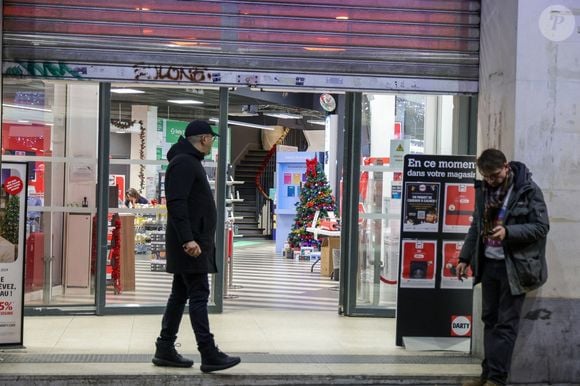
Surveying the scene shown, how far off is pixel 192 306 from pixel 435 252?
2.21 metres

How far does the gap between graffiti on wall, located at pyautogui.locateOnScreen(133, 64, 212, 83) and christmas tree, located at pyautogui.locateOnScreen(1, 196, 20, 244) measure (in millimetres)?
1278

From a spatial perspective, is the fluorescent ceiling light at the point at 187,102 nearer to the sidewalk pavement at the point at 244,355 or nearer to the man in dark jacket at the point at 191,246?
the sidewalk pavement at the point at 244,355

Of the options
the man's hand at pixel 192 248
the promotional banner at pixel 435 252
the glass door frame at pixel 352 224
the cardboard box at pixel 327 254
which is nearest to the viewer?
the man's hand at pixel 192 248

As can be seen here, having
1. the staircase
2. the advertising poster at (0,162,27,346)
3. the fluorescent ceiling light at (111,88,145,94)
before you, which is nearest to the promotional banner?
the advertising poster at (0,162,27,346)

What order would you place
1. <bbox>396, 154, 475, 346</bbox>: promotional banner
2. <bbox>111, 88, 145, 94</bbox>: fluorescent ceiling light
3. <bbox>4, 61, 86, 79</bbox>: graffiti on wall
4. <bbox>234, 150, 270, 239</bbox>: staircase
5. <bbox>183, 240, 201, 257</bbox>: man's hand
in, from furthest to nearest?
<bbox>234, 150, 270, 239</bbox>: staircase
<bbox>111, 88, 145, 94</bbox>: fluorescent ceiling light
<bbox>396, 154, 475, 346</bbox>: promotional banner
<bbox>4, 61, 86, 79</bbox>: graffiti on wall
<bbox>183, 240, 201, 257</bbox>: man's hand

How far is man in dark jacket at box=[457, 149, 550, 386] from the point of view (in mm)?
5621

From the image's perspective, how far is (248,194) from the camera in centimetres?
2827

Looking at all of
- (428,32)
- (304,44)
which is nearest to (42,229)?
(304,44)

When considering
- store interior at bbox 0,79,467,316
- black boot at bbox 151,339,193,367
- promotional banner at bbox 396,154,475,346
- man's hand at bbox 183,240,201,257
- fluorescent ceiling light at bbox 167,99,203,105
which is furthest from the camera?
fluorescent ceiling light at bbox 167,99,203,105

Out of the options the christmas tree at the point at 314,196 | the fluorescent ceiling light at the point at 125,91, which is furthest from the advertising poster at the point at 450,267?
the christmas tree at the point at 314,196

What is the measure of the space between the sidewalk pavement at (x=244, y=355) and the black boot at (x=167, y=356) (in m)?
0.06

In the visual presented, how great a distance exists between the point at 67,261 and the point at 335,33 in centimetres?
413

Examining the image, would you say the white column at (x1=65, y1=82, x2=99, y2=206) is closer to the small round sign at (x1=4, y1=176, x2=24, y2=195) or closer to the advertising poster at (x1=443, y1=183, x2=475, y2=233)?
the small round sign at (x1=4, y1=176, x2=24, y2=195)

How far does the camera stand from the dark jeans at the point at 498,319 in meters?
5.63
